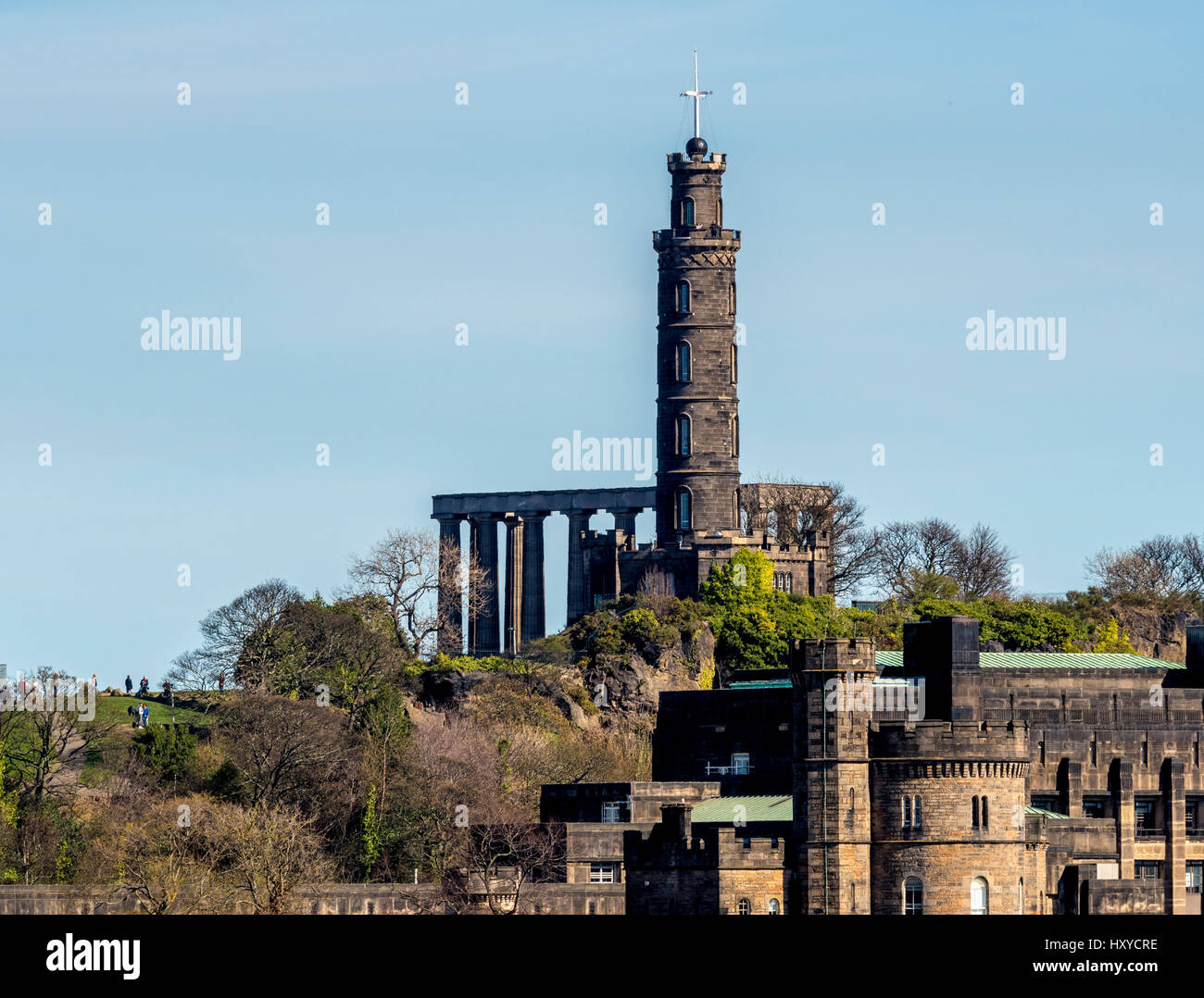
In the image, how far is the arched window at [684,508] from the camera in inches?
6088

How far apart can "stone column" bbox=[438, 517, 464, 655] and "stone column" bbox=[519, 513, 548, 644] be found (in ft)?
12.6

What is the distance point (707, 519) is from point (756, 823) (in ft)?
195

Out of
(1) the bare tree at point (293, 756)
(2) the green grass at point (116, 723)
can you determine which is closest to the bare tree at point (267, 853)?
(1) the bare tree at point (293, 756)

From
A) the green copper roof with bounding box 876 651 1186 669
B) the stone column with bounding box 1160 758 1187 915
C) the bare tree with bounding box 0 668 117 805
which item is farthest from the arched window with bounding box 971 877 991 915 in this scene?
the bare tree with bounding box 0 668 117 805

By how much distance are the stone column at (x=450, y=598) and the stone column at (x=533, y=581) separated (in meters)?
3.85

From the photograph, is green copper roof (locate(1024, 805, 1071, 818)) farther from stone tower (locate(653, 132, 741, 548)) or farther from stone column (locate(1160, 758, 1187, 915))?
stone tower (locate(653, 132, 741, 548))

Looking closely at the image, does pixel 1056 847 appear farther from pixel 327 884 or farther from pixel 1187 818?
pixel 327 884

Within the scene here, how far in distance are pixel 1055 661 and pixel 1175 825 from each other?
43.0 ft

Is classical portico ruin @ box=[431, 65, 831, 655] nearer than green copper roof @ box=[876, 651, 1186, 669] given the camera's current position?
No

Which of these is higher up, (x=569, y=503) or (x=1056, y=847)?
(x=569, y=503)

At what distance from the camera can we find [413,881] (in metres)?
108

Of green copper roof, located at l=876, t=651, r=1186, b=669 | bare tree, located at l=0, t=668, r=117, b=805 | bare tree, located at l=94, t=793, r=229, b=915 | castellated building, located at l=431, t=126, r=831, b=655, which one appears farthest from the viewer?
castellated building, located at l=431, t=126, r=831, b=655

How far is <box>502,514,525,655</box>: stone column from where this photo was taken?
16750cm
